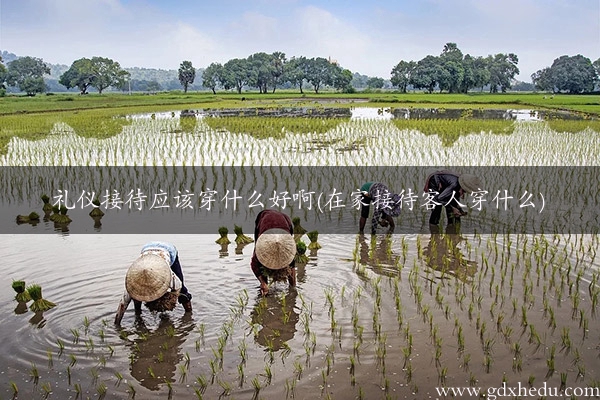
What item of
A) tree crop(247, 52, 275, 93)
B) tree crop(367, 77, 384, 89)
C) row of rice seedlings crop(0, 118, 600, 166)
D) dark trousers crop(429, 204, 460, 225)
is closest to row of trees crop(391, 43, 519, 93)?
tree crop(247, 52, 275, 93)

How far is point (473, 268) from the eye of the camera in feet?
18.9

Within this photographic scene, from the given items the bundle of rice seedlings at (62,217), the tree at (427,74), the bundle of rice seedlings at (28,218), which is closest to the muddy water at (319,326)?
the bundle of rice seedlings at (62,217)

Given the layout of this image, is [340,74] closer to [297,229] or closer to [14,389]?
[297,229]

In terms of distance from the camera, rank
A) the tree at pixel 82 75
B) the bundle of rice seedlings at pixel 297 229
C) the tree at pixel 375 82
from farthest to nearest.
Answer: the tree at pixel 375 82
the tree at pixel 82 75
the bundle of rice seedlings at pixel 297 229

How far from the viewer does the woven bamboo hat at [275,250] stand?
4340 mm

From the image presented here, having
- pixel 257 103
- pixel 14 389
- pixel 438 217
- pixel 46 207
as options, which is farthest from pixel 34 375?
pixel 257 103

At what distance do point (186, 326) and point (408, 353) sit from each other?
176cm

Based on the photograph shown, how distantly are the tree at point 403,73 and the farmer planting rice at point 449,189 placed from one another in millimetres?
60032

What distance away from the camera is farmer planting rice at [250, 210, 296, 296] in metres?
4.35

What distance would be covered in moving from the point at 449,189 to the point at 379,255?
1.41 m

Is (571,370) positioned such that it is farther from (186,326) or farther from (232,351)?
(186,326)

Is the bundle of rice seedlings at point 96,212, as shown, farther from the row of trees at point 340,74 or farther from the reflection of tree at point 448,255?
the row of trees at point 340,74

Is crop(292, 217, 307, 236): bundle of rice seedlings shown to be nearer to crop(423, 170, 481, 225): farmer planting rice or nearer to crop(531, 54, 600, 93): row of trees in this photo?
crop(423, 170, 481, 225): farmer planting rice

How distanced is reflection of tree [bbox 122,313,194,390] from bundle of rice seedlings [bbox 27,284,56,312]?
90cm
